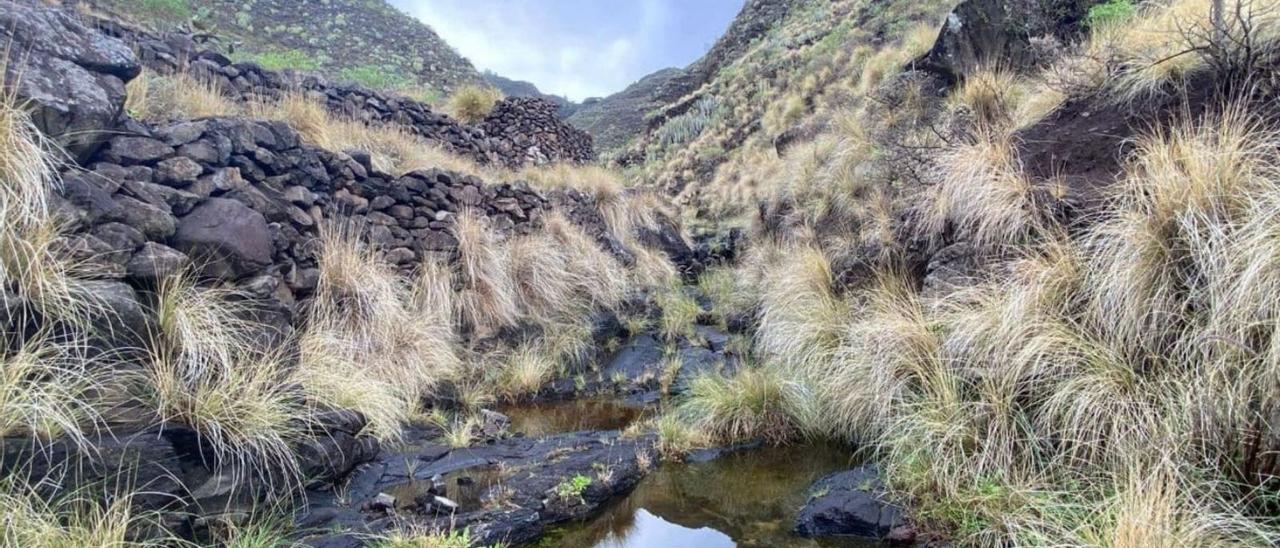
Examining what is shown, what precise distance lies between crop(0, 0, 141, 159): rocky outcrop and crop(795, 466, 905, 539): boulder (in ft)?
16.3

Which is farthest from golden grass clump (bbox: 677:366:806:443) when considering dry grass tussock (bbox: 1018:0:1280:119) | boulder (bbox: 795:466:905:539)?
dry grass tussock (bbox: 1018:0:1280:119)

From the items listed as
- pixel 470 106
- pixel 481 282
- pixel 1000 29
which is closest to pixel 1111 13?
pixel 1000 29

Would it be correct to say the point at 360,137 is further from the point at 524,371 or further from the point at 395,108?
the point at 524,371

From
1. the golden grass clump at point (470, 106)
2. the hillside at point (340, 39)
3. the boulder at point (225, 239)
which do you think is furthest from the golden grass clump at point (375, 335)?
the hillside at point (340, 39)

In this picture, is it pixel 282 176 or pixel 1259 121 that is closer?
pixel 1259 121

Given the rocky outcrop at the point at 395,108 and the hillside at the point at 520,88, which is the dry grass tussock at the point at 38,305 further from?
the hillside at the point at 520,88

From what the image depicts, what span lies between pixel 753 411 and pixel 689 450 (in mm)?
633

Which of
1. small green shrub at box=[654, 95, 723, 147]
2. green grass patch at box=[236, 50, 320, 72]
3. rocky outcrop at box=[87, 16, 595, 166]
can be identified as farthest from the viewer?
small green shrub at box=[654, 95, 723, 147]

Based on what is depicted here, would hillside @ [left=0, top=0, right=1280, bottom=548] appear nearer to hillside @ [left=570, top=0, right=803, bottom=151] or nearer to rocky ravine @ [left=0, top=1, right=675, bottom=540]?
rocky ravine @ [left=0, top=1, right=675, bottom=540]

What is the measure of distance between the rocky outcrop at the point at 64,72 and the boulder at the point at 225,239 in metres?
0.72

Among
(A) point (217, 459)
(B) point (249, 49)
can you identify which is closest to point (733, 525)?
(A) point (217, 459)

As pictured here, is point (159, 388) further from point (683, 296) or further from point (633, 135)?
point (633, 135)

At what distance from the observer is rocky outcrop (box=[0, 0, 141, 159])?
3957 mm

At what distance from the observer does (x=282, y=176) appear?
19.6 ft
